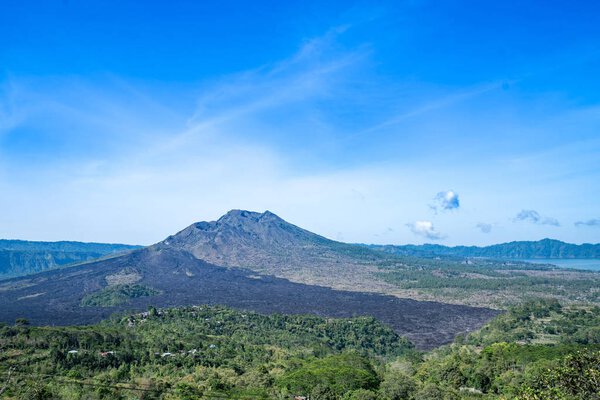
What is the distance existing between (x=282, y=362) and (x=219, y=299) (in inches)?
2001

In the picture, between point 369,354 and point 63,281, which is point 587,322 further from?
point 63,281

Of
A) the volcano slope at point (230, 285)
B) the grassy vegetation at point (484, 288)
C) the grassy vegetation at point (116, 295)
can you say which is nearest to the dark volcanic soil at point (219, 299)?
the volcano slope at point (230, 285)

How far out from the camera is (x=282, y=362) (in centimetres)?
3856

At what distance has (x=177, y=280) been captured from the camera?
386 ft

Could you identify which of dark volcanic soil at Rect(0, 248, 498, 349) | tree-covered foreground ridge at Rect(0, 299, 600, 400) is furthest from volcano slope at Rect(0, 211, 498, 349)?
tree-covered foreground ridge at Rect(0, 299, 600, 400)

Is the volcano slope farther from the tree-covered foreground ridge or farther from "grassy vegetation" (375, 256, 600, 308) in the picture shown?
the tree-covered foreground ridge

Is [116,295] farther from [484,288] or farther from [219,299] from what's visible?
[484,288]

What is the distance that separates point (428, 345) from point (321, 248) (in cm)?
12134

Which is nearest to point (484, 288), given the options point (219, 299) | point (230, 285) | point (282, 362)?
point (230, 285)

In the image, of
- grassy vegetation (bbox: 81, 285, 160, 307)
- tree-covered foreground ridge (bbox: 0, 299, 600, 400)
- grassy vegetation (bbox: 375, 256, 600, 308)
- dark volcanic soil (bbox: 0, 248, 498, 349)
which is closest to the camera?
tree-covered foreground ridge (bbox: 0, 299, 600, 400)

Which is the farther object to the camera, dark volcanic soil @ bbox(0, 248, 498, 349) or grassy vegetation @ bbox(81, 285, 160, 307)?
grassy vegetation @ bbox(81, 285, 160, 307)

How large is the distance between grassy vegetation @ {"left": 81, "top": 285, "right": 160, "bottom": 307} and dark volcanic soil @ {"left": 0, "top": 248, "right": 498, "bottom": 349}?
8.44 ft

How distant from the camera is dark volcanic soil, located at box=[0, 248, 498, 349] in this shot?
222ft

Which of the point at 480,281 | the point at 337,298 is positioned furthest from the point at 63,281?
the point at 480,281
